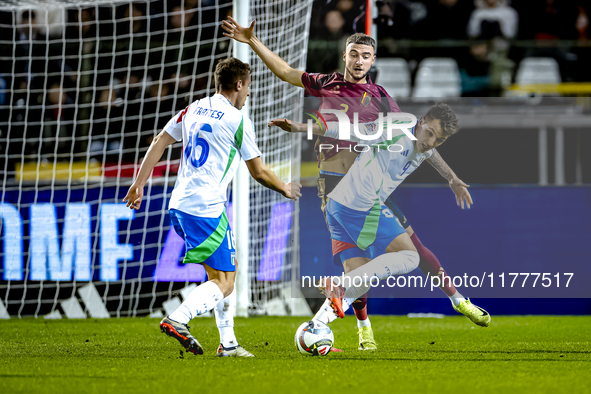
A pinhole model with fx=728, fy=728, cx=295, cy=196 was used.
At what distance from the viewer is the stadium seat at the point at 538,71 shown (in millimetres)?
11047

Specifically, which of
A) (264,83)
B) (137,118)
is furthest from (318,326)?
(137,118)

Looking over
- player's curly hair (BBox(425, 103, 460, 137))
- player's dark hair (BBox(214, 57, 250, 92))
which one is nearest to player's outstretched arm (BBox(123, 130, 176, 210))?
player's dark hair (BBox(214, 57, 250, 92))

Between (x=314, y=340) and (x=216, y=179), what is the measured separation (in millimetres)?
1099

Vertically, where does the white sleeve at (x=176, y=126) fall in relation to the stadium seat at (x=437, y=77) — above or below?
below

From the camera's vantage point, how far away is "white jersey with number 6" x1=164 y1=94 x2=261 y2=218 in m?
4.17

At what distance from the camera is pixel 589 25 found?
1176 cm

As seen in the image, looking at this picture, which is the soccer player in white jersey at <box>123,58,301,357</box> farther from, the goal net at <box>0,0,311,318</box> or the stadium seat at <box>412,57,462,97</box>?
the stadium seat at <box>412,57,462,97</box>

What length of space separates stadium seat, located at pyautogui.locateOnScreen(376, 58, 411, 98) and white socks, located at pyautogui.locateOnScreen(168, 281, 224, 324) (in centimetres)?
723

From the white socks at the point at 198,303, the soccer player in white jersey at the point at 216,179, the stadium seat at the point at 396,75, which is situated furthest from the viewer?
the stadium seat at the point at 396,75

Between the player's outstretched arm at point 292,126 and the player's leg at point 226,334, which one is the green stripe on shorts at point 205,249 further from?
the player's outstretched arm at point 292,126

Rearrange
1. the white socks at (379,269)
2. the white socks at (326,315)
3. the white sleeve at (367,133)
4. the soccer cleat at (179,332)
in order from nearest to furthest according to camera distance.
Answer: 1. the soccer cleat at (179,332)
2. the white socks at (326,315)
3. the white socks at (379,269)
4. the white sleeve at (367,133)

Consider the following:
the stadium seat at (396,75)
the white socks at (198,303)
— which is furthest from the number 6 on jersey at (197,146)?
the stadium seat at (396,75)

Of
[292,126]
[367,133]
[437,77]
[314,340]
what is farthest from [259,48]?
[437,77]

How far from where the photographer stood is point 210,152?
13.8 ft
